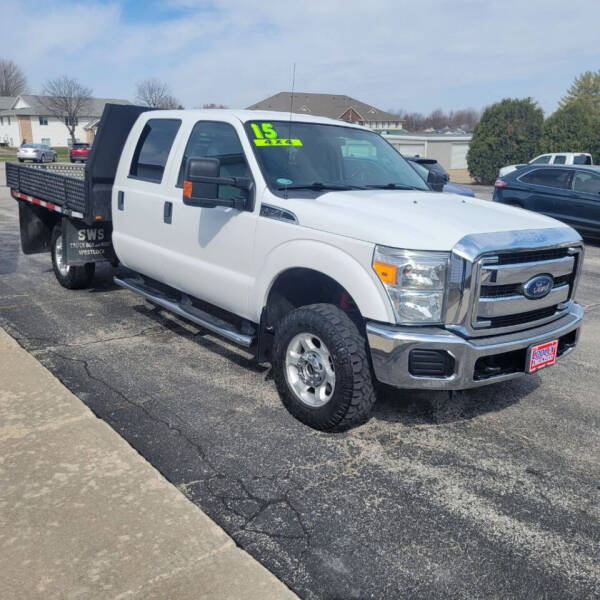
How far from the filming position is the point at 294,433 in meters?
3.97

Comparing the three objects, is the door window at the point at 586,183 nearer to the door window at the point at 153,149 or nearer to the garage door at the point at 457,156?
the door window at the point at 153,149

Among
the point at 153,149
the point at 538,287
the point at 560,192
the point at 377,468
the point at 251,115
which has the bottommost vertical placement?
the point at 377,468

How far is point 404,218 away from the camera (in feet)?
12.1

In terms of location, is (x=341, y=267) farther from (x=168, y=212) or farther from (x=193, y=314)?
(x=168, y=212)

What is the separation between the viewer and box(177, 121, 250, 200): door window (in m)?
4.58

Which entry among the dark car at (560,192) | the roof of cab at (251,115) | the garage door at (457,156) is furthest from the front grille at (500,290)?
the garage door at (457,156)

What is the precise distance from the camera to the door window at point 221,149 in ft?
15.0

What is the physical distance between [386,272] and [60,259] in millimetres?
5263

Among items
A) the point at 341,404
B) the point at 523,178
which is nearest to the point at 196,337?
the point at 341,404

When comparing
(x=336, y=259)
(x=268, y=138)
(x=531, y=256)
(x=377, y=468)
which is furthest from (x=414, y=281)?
(x=268, y=138)

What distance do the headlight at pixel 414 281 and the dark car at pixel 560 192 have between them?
10014 millimetres

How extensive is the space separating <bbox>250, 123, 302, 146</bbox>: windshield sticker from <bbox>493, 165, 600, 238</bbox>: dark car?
939cm

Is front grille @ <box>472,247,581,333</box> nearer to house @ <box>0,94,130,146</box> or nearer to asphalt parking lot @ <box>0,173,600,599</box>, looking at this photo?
asphalt parking lot @ <box>0,173,600,599</box>

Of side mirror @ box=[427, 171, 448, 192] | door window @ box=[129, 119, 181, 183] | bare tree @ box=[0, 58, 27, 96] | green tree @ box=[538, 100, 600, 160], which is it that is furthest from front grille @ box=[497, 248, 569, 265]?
bare tree @ box=[0, 58, 27, 96]
